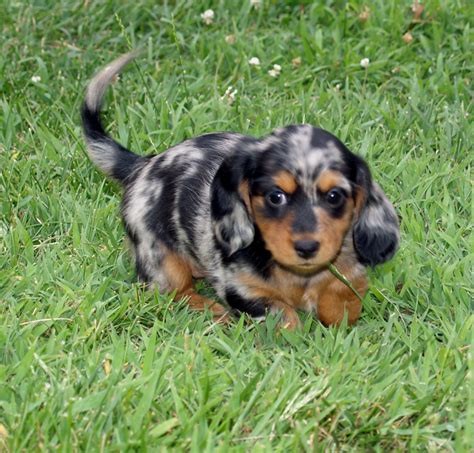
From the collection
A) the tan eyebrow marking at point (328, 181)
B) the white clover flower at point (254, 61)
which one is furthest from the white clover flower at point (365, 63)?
the tan eyebrow marking at point (328, 181)

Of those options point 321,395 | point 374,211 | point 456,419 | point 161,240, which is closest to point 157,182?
point 161,240

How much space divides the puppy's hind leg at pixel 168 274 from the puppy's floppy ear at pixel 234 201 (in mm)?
492

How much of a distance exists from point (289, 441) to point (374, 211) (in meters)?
1.18

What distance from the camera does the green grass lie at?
373cm

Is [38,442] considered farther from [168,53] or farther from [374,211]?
[168,53]

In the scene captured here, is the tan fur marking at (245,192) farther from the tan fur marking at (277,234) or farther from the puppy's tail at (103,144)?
the puppy's tail at (103,144)

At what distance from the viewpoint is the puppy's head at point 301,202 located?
4074 mm

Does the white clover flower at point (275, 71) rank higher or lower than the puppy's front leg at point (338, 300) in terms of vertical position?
lower

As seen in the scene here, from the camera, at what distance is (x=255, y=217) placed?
431 cm

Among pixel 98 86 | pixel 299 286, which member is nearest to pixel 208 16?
pixel 98 86

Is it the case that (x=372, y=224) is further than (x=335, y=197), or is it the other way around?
(x=372, y=224)

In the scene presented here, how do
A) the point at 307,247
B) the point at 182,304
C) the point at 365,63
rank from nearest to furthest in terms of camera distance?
the point at 307,247, the point at 182,304, the point at 365,63

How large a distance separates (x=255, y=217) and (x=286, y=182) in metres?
0.27

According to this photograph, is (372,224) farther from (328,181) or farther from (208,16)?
(208,16)
